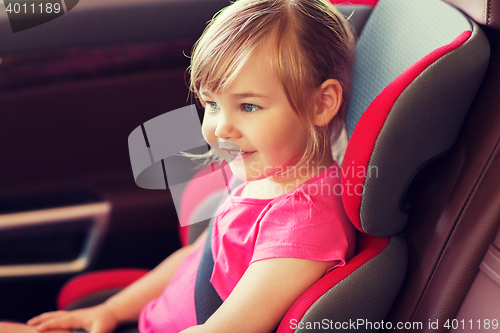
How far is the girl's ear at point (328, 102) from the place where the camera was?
2.19 ft

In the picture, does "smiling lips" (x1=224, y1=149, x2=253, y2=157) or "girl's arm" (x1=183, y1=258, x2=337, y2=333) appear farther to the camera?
"smiling lips" (x1=224, y1=149, x2=253, y2=157)

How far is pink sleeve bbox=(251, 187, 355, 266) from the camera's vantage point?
1.94 ft

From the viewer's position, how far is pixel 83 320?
33.1 inches

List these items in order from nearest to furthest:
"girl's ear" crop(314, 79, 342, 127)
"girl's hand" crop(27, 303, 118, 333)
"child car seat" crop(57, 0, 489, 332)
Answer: "child car seat" crop(57, 0, 489, 332), "girl's ear" crop(314, 79, 342, 127), "girl's hand" crop(27, 303, 118, 333)

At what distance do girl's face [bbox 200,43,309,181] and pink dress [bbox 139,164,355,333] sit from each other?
2.7 inches

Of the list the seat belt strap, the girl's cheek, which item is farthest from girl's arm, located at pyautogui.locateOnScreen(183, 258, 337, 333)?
the girl's cheek

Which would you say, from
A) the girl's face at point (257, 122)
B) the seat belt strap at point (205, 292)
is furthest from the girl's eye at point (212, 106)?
the seat belt strap at point (205, 292)

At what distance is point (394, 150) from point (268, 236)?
23 cm

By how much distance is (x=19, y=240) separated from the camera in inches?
41.5

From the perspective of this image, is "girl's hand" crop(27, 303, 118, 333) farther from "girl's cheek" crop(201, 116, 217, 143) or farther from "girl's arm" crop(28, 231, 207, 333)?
"girl's cheek" crop(201, 116, 217, 143)

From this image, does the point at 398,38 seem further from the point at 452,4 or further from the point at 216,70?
the point at 216,70

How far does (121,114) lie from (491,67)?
0.92 meters

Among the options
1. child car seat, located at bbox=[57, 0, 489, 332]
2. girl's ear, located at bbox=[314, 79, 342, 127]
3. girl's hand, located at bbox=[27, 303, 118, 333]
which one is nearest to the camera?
child car seat, located at bbox=[57, 0, 489, 332]

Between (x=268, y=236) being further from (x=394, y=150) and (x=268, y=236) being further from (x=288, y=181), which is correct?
(x=394, y=150)
